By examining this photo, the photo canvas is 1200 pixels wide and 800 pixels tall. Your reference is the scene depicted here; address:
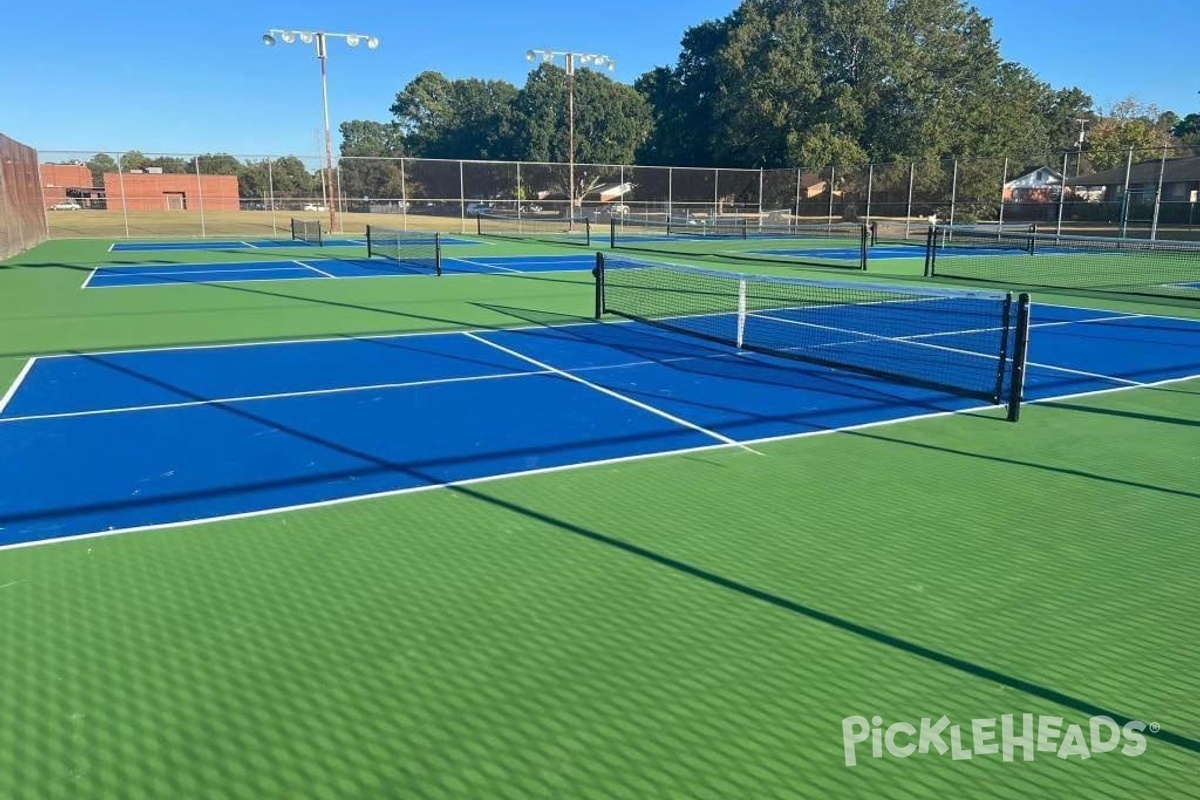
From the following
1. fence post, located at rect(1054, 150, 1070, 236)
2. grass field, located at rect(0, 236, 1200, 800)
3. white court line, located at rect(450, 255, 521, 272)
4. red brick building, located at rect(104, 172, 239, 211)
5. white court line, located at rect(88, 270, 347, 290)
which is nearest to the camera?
grass field, located at rect(0, 236, 1200, 800)

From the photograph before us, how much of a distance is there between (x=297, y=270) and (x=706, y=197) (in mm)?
30451

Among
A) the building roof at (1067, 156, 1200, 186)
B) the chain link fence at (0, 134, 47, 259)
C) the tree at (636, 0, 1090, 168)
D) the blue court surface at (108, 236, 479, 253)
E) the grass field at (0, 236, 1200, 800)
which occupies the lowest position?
the grass field at (0, 236, 1200, 800)

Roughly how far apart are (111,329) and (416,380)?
21.5ft

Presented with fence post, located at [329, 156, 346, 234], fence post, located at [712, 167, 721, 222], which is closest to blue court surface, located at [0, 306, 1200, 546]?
fence post, located at [329, 156, 346, 234]

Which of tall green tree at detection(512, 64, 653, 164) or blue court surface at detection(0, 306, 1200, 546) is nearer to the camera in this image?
blue court surface at detection(0, 306, 1200, 546)

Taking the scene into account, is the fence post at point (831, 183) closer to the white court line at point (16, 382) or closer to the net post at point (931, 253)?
the net post at point (931, 253)

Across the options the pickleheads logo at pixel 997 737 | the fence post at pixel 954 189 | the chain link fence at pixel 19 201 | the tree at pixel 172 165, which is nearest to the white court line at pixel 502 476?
the pickleheads logo at pixel 997 737

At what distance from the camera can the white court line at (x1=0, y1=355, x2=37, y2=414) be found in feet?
28.2

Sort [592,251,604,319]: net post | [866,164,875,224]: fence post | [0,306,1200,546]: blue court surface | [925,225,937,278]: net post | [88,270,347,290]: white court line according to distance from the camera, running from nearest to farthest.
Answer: [0,306,1200,546]: blue court surface, [592,251,604,319]: net post, [88,270,347,290]: white court line, [925,225,937,278]: net post, [866,164,875,224]: fence post

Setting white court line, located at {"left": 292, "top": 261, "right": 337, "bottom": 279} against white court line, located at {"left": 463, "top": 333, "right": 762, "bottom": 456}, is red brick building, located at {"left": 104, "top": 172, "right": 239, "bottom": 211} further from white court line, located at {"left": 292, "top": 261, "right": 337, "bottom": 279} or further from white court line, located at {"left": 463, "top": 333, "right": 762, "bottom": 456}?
white court line, located at {"left": 463, "top": 333, "right": 762, "bottom": 456}

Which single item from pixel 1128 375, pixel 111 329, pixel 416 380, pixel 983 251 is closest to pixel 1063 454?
pixel 1128 375

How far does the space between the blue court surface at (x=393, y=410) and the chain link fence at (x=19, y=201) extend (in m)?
17.3

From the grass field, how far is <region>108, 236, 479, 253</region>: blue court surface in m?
25.5

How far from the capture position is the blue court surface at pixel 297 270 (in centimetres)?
2039
